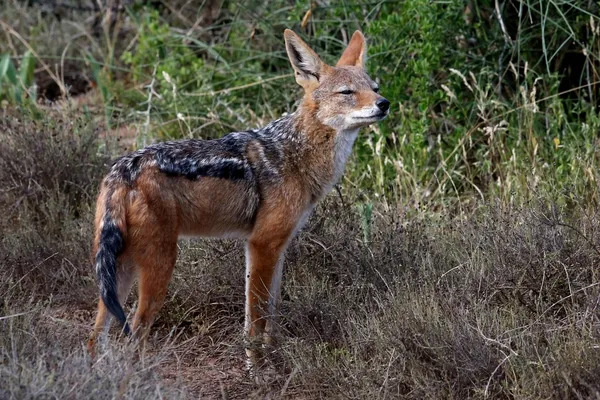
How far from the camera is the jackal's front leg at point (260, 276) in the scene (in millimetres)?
5500

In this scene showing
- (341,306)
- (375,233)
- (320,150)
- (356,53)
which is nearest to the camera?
(341,306)

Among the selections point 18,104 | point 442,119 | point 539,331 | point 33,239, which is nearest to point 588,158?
point 442,119

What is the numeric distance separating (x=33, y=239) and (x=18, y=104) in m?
2.25

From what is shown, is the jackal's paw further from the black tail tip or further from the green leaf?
the green leaf

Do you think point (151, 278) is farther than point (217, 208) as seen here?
No

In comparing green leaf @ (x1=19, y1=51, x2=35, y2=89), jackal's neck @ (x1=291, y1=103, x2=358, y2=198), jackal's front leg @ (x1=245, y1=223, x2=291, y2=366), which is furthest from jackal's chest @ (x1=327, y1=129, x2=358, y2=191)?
green leaf @ (x1=19, y1=51, x2=35, y2=89)

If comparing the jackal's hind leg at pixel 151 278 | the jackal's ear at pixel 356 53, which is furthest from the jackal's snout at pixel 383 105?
the jackal's hind leg at pixel 151 278

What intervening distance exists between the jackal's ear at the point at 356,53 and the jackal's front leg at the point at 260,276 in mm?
1475

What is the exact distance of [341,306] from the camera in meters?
5.60

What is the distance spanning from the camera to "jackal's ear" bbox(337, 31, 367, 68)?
21.1 ft

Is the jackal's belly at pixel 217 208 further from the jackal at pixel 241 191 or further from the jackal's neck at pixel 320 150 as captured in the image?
the jackal's neck at pixel 320 150

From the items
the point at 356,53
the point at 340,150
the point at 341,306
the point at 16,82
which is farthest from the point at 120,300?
the point at 16,82

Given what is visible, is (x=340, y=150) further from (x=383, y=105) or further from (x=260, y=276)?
(x=260, y=276)

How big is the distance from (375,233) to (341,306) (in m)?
0.89
